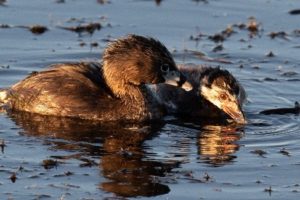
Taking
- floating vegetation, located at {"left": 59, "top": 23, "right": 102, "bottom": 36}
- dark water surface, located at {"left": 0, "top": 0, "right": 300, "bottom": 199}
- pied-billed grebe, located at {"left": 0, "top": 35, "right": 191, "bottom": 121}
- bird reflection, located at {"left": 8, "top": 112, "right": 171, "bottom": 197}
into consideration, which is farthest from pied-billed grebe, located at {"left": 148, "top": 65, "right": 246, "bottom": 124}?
floating vegetation, located at {"left": 59, "top": 23, "right": 102, "bottom": 36}

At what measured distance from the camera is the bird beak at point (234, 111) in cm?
1455

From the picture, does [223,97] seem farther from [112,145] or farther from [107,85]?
[112,145]

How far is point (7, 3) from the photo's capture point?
62.8 feet

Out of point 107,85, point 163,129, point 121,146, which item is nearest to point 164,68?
point 107,85

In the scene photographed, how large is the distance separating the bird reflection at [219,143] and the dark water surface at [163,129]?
1 cm

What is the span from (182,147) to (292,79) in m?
3.67

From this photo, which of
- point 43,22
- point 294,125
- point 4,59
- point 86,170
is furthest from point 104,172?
point 43,22

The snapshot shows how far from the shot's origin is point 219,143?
13398 millimetres

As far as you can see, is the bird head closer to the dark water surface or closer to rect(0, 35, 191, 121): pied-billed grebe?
the dark water surface

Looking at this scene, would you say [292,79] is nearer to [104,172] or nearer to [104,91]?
[104,91]

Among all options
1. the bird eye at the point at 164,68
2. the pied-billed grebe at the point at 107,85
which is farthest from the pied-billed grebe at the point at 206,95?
the bird eye at the point at 164,68

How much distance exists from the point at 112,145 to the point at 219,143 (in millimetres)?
1318

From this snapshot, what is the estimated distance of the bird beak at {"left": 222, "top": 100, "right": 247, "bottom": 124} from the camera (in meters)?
14.6

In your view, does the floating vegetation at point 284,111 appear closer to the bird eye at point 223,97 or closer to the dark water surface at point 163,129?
the dark water surface at point 163,129
